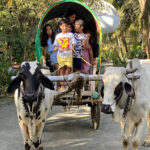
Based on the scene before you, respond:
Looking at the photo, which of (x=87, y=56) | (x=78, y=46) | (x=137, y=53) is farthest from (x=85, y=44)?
(x=137, y=53)

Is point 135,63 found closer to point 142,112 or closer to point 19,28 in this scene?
point 142,112

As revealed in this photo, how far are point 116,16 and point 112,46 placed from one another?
1851cm

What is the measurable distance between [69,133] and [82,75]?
88.0 inches

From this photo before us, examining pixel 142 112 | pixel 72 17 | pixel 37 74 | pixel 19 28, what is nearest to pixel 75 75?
pixel 37 74

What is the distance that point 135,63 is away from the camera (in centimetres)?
432

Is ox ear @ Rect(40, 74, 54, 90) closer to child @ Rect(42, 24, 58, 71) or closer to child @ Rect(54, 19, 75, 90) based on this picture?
child @ Rect(54, 19, 75, 90)

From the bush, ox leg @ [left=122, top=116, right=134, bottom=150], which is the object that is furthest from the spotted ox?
the bush

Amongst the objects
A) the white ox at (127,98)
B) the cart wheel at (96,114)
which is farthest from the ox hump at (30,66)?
the cart wheel at (96,114)

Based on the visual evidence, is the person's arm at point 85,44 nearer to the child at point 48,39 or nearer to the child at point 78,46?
the child at point 78,46

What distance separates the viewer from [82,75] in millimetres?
3838

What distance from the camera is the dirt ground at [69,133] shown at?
16.3ft

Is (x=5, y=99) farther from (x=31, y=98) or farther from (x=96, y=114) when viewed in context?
(x=31, y=98)

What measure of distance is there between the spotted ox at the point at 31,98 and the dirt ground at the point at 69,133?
60 cm

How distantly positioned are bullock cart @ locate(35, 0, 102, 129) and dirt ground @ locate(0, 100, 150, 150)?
0.40m
